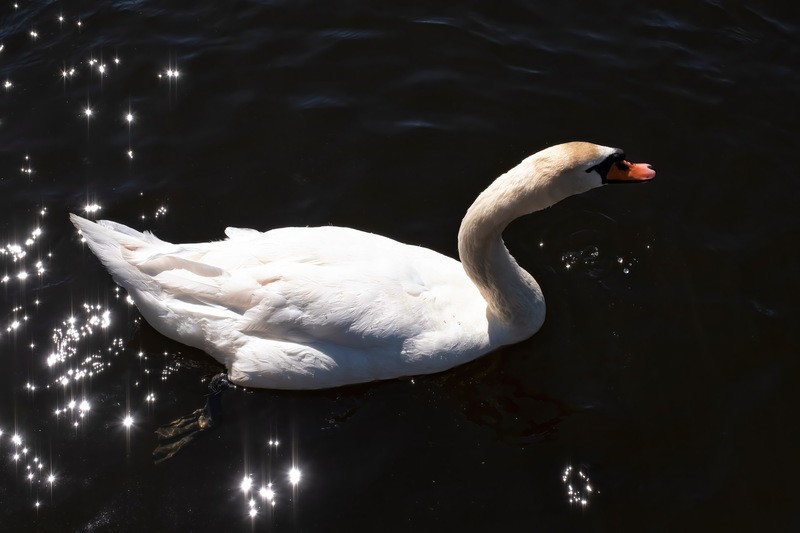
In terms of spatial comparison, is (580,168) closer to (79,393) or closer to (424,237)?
(424,237)

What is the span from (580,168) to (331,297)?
242 cm

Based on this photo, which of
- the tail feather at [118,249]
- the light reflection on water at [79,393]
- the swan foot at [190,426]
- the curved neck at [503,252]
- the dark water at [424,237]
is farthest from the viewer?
the tail feather at [118,249]

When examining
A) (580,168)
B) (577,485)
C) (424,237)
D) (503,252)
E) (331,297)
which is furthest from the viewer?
(424,237)

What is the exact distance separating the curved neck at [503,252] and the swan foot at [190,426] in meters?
2.68

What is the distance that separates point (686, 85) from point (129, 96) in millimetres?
7329

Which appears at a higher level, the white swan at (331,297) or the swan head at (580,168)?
the swan head at (580,168)

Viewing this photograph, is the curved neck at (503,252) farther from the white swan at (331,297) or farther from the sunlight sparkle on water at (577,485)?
the sunlight sparkle on water at (577,485)

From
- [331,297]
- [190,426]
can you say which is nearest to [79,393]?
[190,426]

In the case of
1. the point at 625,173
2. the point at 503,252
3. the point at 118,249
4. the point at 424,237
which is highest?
the point at 625,173

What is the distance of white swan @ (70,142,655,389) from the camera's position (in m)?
7.17

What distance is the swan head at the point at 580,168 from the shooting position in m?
6.41

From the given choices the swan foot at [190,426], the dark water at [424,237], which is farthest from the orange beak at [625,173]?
the swan foot at [190,426]

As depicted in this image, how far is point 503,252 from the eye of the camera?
290 inches

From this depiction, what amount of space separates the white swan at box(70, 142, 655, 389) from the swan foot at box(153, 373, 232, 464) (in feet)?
0.90
